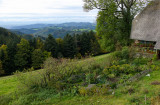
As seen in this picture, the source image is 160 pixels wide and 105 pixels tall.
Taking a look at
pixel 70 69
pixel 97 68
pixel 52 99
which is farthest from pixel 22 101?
pixel 97 68

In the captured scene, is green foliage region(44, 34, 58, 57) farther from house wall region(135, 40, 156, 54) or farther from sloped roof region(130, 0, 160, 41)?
house wall region(135, 40, 156, 54)

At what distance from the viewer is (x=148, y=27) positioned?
14.9 m

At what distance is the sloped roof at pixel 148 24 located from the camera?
1410cm

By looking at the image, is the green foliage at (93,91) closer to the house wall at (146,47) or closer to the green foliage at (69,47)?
the house wall at (146,47)

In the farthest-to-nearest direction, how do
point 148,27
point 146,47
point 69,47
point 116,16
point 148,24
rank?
point 69,47 < point 116,16 < point 146,47 < point 148,24 < point 148,27

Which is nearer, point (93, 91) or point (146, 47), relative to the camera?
point (93, 91)

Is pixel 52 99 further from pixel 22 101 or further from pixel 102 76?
pixel 102 76

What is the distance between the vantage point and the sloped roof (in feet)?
46.3

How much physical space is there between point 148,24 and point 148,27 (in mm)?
419

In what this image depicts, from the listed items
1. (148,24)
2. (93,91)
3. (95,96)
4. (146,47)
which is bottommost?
(95,96)

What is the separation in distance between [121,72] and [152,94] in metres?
4.18

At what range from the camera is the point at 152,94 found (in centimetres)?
722

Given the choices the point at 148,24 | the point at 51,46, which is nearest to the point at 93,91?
the point at 148,24

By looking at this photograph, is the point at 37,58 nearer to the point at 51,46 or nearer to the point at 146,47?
the point at 51,46
